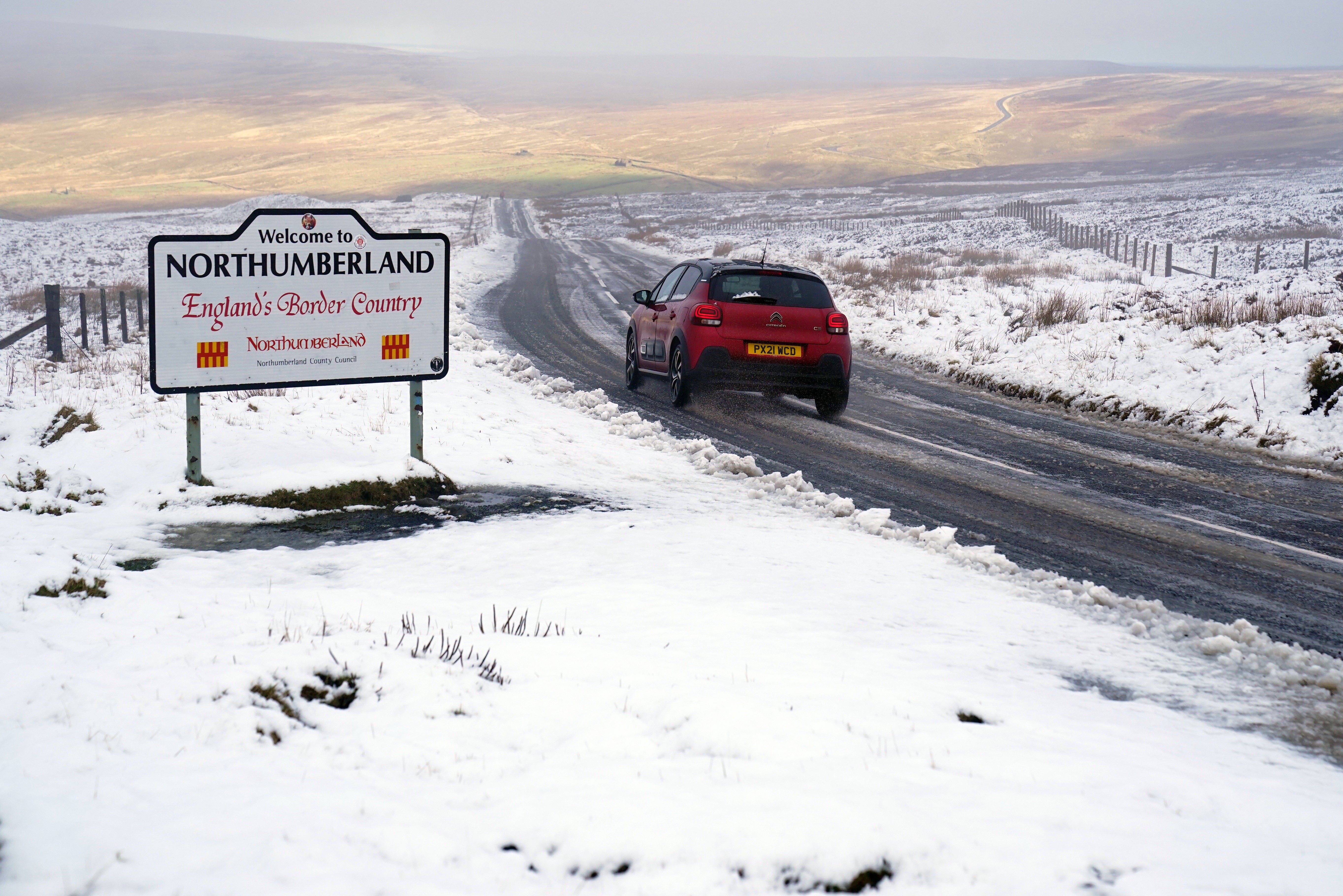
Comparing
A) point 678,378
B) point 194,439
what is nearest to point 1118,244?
point 678,378

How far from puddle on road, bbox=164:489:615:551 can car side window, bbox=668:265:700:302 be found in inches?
204

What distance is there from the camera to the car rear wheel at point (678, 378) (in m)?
11.8

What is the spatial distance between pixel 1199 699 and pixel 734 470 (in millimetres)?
5123

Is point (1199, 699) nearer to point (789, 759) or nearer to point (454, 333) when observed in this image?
point (789, 759)

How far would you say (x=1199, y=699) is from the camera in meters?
4.30

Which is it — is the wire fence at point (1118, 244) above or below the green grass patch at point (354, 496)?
above

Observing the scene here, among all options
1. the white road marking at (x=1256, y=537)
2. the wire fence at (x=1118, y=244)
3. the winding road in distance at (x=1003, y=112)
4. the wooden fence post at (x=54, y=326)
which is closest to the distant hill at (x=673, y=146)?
the winding road in distance at (x=1003, y=112)

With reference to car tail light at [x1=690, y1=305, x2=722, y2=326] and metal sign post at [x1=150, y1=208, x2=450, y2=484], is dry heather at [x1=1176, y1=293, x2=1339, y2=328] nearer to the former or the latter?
car tail light at [x1=690, y1=305, x2=722, y2=326]

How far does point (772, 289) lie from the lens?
461 inches

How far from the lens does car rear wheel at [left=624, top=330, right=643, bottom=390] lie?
1363 centimetres

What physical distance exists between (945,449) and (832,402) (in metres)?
1.97

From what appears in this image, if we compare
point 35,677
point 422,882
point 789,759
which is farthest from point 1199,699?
point 35,677

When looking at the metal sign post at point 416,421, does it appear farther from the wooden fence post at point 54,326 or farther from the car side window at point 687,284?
the wooden fence post at point 54,326

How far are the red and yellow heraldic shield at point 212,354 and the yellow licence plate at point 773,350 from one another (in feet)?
19.6
